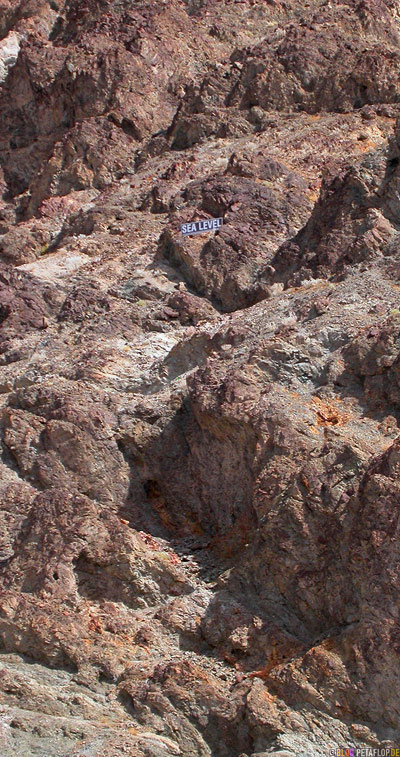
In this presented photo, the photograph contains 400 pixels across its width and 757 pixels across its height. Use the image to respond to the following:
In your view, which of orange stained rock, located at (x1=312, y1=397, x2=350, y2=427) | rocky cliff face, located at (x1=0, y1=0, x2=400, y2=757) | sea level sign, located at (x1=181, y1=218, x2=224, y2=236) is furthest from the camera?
sea level sign, located at (x1=181, y1=218, x2=224, y2=236)

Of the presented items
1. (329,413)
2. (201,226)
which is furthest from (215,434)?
(201,226)

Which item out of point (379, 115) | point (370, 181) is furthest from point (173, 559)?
point (379, 115)

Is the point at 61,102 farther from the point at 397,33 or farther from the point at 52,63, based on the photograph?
the point at 397,33

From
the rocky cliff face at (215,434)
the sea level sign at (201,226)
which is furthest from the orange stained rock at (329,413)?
the sea level sign at (201,226)

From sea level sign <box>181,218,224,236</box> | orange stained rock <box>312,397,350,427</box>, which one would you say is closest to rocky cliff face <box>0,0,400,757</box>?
orange stained rock <box>312,397,350,427</box>

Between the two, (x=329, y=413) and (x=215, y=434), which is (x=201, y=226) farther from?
(x=329, y=413)

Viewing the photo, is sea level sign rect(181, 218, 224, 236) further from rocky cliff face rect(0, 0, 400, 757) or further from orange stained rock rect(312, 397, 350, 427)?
orange stained rock rect(312, 397, 350, 427)
